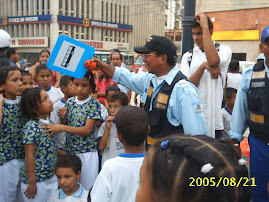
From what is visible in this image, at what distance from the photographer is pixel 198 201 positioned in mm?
981

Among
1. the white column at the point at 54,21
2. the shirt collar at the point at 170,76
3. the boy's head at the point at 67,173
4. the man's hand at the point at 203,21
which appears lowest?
the boy's head at the point at 67,173

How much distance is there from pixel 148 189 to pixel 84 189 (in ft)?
7.17

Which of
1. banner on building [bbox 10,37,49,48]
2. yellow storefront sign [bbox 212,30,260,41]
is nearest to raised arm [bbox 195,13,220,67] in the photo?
yellow storefront sign [bbox 212,30,260,41]

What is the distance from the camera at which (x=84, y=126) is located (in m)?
3.20

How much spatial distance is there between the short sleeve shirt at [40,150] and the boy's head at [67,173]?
10 cm

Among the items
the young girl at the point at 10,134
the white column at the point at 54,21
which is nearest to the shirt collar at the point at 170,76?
the young girl at the point at 10,134

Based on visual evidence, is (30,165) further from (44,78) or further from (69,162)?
(44,78)

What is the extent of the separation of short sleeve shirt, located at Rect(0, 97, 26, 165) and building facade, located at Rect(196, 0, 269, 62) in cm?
1618

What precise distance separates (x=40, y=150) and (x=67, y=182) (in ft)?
1.40

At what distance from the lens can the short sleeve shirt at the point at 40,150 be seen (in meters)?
2.89

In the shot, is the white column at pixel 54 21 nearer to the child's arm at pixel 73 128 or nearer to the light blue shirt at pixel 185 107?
the child's arm at pixel 73 128

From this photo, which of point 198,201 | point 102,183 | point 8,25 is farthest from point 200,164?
point 8,25

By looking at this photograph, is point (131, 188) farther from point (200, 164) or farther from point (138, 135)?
point (200, 164)

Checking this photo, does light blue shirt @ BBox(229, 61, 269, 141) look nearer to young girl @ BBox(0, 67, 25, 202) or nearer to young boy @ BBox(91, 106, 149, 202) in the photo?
young boy @ BBox(91, 106, 149, 202)
